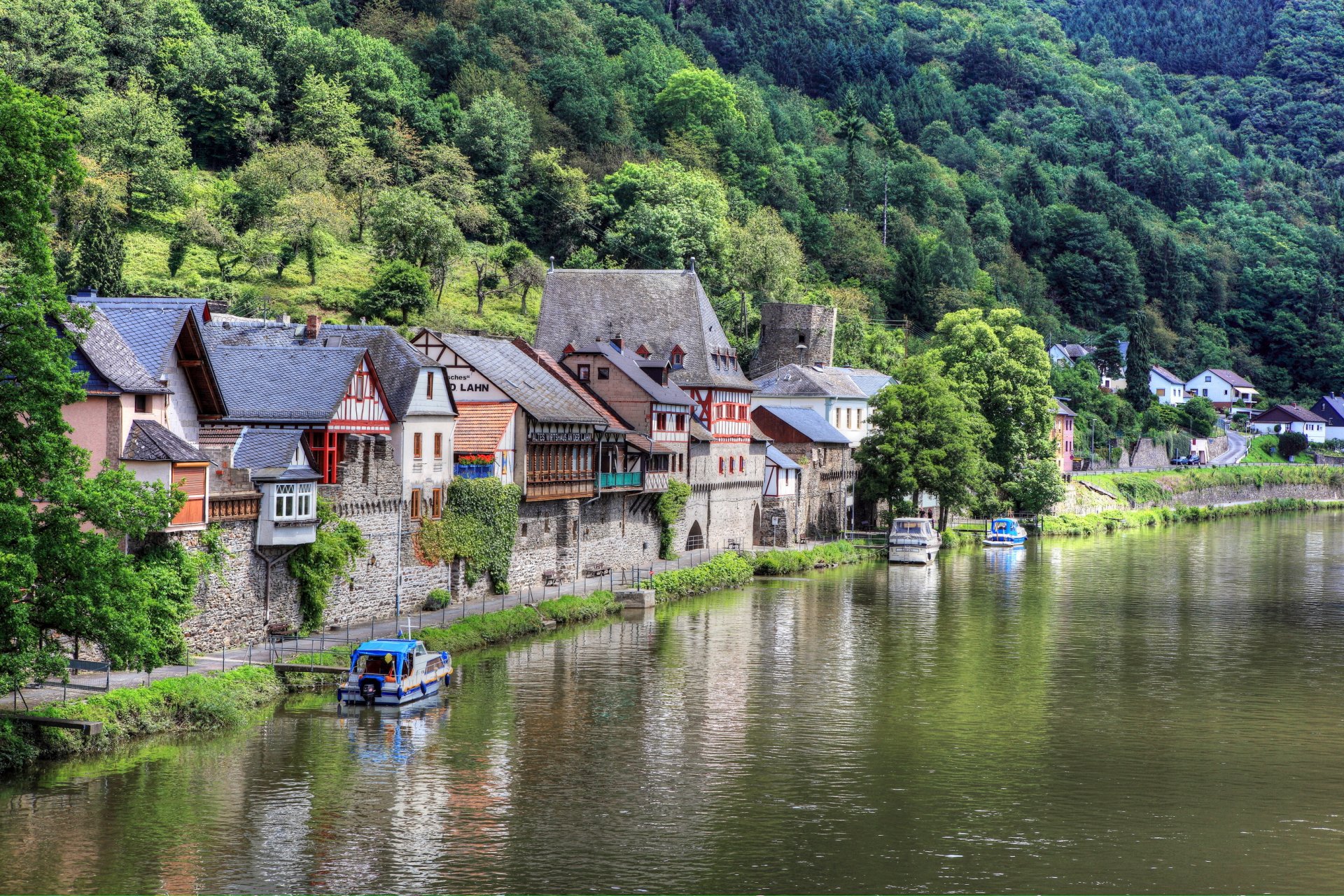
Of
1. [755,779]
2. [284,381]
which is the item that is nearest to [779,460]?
[284,381]

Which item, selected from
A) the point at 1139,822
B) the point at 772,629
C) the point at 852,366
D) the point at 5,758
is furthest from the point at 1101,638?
the point at 852,366

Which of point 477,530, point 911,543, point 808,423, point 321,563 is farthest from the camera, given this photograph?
point 808,423

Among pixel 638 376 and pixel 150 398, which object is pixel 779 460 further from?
pixel 150 398

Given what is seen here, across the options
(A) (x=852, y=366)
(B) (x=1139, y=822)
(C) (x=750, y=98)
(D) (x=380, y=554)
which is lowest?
(B) (x=1139, y=822)

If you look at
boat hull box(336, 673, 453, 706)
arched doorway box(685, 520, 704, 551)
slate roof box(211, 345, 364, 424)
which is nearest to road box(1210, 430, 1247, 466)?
arched doorway box(685, 520, 704, 551)

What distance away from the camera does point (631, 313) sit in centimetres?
8144

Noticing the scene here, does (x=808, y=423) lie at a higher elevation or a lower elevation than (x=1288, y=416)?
lower

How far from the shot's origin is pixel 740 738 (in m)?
38.1

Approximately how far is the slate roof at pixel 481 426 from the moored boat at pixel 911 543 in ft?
95.3

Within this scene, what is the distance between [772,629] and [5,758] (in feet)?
96.5

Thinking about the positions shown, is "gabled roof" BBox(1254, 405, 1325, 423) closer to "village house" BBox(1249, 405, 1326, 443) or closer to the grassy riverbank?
"village house" BBox(1249, 405, 1326, 443)

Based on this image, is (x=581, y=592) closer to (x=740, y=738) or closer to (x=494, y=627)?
(x=494, y=627)

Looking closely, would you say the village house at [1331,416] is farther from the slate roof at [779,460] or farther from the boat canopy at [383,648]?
the boat canopy at [383,648]

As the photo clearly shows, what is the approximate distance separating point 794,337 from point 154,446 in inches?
2602
